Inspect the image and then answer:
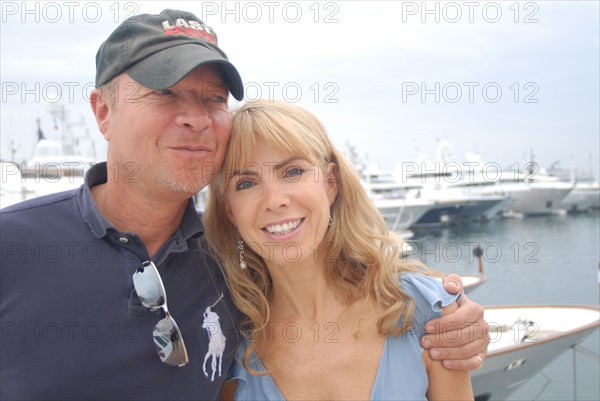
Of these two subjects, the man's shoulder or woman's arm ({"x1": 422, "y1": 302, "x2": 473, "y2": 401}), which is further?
woman's arm ({"x1": 422, "y1": 302, "x2": 473, "y2": 401})

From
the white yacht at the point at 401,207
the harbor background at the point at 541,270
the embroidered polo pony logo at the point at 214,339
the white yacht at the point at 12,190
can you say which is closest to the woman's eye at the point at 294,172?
the embroidered polo pony logo at the point at 214,339

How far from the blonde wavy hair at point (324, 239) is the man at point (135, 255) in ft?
0.48

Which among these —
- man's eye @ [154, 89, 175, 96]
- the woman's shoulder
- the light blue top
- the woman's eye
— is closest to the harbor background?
the woman's shoulder

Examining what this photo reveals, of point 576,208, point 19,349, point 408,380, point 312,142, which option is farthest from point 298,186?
point 576,208

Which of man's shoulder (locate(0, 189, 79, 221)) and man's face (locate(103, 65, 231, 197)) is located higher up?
man's face (locate(103, 65, 231, 197))

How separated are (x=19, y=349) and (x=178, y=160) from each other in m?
0.92

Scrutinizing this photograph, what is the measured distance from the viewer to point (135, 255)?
2.25 m

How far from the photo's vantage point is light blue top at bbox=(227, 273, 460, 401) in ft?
8.18

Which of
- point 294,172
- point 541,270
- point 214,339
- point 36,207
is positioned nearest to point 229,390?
point 214,339

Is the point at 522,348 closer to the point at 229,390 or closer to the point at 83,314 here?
the point at 229,390

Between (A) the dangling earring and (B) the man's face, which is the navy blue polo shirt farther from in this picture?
(A) the dangling earring

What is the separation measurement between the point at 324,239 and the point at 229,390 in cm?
88

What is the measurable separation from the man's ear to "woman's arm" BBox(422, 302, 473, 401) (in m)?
1.78

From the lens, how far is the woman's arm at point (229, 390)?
2668 millimetres
